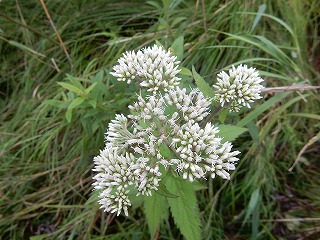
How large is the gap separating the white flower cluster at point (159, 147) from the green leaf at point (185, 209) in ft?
0.27

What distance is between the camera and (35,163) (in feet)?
11.6

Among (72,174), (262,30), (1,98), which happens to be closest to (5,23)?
(1,98)

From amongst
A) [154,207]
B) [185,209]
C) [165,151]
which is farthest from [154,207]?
[165,151]

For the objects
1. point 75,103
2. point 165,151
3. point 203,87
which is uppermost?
point 75,103

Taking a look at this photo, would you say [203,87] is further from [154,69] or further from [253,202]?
[253,202]

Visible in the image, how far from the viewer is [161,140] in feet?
6.77

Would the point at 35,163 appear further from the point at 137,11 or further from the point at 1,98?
the point at 137,11

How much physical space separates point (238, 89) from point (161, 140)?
571mm

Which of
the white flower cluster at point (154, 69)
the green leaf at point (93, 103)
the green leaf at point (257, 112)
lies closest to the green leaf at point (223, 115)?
the white flower cluster at point (154, 69)

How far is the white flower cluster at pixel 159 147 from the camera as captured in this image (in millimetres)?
2043

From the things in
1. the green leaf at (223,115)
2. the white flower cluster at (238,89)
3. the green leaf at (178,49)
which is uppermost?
the green leaf at (178,49)

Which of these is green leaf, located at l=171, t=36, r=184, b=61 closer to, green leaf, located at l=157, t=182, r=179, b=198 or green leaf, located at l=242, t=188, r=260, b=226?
green leaf, located at l=157, t=182, r=179, b=198

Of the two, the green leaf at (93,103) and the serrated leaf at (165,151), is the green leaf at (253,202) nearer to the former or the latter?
the serrated leaf at (165,151)

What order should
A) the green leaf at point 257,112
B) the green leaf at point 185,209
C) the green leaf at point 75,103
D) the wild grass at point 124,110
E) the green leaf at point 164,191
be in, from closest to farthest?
the green leaf at point 164,191
the green leaf at point 185,209
the green leaf at point 75,103
the green leaf at point 257,112
the wild grass at point 124,110
